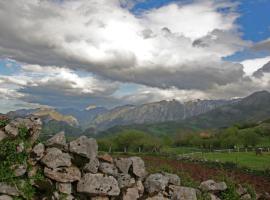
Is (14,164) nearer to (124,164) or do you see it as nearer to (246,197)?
(124,164)

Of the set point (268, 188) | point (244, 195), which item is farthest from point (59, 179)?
point (268, 188)

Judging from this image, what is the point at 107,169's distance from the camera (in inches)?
862

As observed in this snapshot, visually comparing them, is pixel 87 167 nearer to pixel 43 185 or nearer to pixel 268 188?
pixel 43 185

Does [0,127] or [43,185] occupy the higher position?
[0,127]

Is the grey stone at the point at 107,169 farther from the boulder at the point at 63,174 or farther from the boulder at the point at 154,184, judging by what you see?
the boulder at the point at 154,184

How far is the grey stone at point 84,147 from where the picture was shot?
20911 mm

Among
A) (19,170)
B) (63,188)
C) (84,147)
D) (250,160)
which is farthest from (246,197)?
(250,160)

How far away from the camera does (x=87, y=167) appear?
21250mm

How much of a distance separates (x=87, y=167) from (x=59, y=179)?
1810mm

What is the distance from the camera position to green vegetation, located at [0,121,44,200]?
19.5 m

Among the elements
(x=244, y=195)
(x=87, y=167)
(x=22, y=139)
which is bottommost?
(x=244, y=195)

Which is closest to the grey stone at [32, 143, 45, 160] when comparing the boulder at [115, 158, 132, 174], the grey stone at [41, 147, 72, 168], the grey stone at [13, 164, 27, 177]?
the grey stone at [41, 147, 72, 168]

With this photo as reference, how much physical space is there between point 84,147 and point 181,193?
674cm

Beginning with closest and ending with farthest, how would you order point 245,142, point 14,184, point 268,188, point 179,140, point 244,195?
point 14,184
point 244,195
point 268,188
point 245,142
point 179,140
